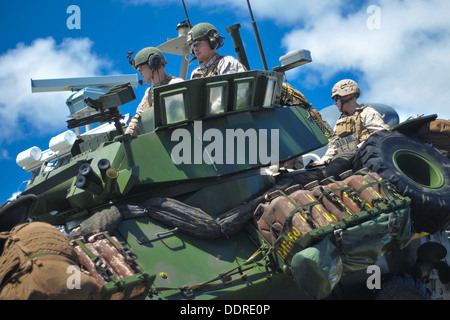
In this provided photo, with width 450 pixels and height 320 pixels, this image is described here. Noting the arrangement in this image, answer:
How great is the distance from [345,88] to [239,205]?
422 cm

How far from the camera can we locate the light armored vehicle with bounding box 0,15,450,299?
17.9ft

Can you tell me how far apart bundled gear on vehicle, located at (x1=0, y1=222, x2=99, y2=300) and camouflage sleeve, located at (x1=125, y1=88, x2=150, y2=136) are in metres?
3.27

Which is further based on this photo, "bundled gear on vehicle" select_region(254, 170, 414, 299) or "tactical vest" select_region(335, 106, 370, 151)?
"tactical vest" select_region(335, 106, 370, 151)

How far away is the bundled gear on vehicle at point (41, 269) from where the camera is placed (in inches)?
148

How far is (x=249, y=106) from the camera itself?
704 centimetres

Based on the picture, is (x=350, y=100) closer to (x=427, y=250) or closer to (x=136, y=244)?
(x=427, y=250)

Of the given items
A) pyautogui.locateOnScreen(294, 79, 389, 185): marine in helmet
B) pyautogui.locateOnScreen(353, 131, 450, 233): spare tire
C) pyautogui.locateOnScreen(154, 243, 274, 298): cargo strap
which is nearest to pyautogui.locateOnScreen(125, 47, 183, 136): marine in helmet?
pyautogui.locateOnScreen(294, 79, 389, 185): marine in helmet

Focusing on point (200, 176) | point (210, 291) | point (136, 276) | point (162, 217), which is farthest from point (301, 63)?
point (136, 276)

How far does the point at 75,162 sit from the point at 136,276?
3.07 metres

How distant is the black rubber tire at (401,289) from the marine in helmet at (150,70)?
3.82 m
